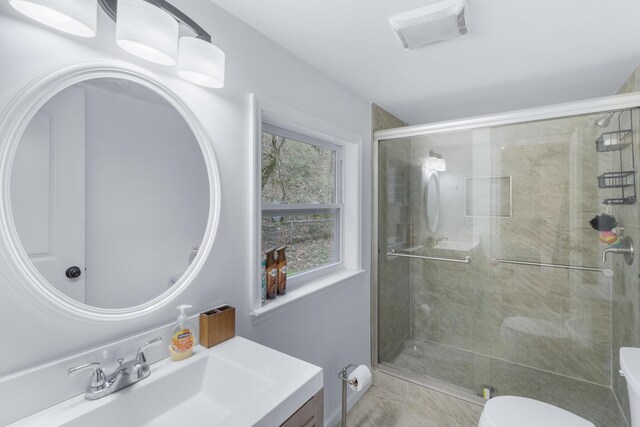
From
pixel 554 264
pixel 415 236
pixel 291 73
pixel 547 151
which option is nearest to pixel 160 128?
pixel 291 73

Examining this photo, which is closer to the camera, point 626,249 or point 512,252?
point 626,249

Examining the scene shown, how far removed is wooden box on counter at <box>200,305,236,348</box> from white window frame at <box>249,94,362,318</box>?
0.20 meters

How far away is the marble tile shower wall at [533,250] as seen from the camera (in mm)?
1946

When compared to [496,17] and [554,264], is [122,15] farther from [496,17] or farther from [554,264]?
[554,264]

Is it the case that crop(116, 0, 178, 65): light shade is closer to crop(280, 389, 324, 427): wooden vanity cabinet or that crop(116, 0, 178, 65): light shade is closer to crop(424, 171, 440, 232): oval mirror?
crop(280, 389, 324, 427): wooden vanity cabinet

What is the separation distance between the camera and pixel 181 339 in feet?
3.54

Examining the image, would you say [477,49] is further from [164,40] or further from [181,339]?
[181,339]

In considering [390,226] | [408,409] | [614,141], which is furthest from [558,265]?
[408,409]

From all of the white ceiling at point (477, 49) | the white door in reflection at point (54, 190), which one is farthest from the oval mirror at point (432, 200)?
the white door in reflection at point (54, 190)

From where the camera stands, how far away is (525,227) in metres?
2.11

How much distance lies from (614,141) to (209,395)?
2.52 meters

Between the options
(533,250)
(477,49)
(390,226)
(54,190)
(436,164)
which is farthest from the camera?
(390,226)

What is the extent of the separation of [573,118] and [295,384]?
2200mm

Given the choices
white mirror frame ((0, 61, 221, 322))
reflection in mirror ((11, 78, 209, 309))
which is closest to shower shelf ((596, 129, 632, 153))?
reflection in mirror ((11, 78, 209, 309))
